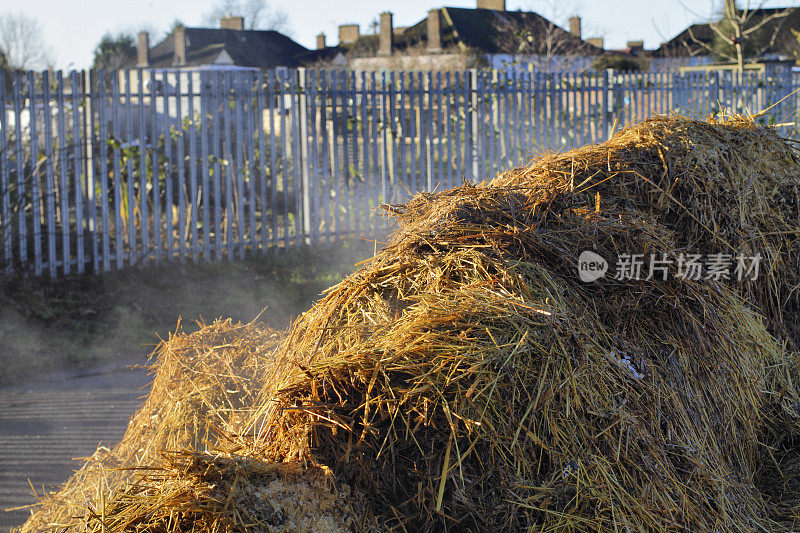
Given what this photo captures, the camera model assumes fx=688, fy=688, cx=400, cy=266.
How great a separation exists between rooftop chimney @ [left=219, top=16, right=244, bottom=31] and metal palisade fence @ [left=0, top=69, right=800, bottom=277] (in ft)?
188

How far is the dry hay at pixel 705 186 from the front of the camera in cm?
348

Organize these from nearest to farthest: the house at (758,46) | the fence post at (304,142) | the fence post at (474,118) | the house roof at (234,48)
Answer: the fence post at (304,142)
the fence post at (474,118)
the house at (758,46)
the house roof at (234,48)

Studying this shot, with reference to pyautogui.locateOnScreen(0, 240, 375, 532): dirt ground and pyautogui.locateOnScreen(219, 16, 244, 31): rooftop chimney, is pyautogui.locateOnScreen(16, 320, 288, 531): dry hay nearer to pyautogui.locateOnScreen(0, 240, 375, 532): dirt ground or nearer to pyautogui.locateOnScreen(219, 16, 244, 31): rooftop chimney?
pyautogui.locateOnScreen(0, 240, 375, 532): dirt ground

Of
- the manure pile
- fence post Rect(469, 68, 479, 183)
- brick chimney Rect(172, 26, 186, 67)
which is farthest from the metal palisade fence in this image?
brick chimney Rect(172, 26, 186, 67)

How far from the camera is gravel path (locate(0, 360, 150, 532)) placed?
417 cm

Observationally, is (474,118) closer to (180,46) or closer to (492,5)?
(492,5)

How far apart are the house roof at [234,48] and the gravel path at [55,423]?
50293 millimetres

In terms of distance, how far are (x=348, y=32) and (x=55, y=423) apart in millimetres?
67531

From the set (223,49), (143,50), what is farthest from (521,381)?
(143,50)

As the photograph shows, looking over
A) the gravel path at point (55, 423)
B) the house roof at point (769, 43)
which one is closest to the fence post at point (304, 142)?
the gravel path at point (55, 423)

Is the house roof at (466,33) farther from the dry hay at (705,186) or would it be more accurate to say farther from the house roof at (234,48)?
the dry hay at (705,186)

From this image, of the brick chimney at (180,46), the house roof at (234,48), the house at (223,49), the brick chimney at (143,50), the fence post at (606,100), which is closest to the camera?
the fence post at (606,100)

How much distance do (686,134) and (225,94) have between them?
A: 289 inches

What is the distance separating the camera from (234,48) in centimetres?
5594
